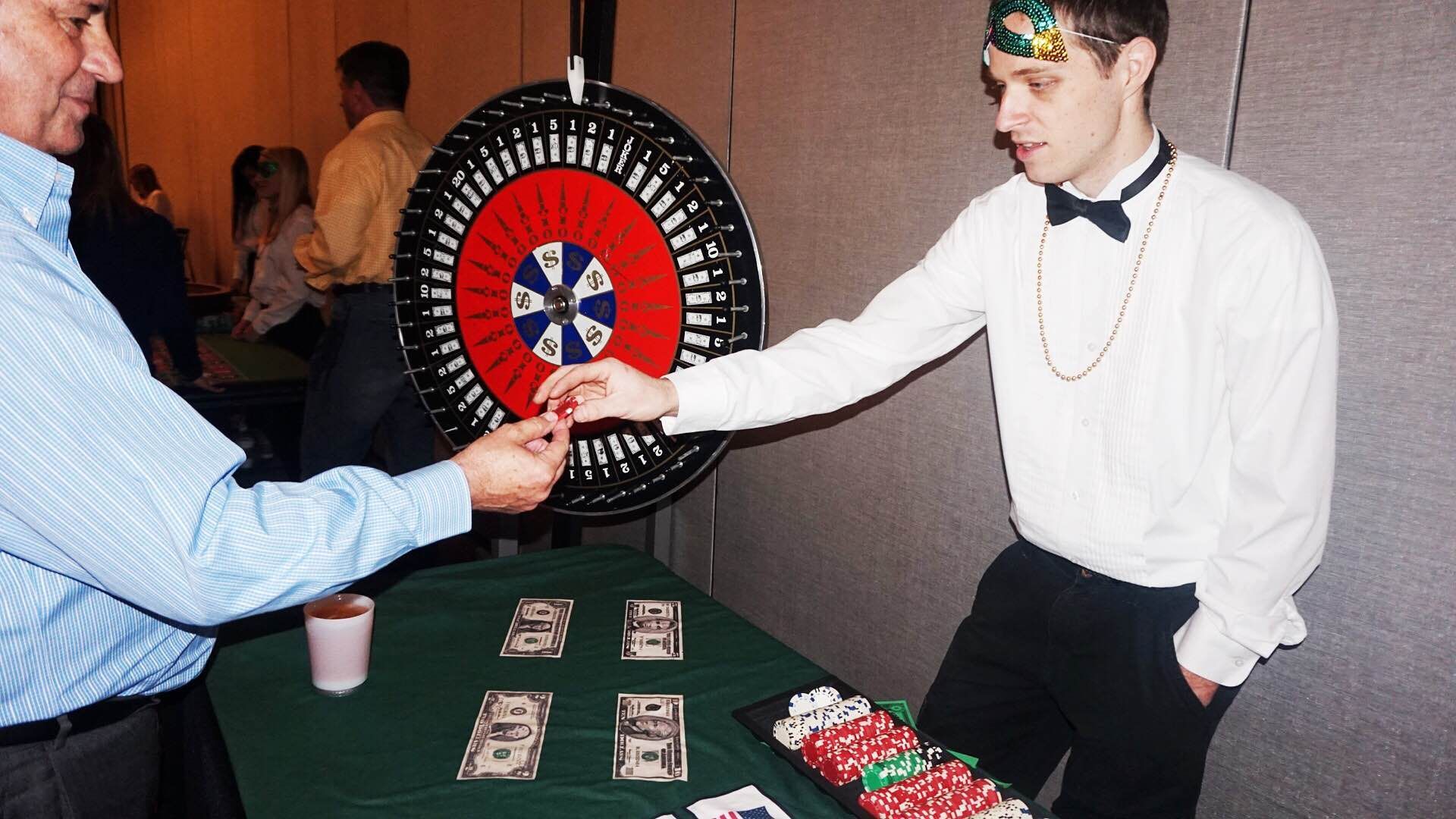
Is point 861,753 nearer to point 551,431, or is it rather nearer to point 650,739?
point 650,739

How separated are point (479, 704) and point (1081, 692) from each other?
894 mm

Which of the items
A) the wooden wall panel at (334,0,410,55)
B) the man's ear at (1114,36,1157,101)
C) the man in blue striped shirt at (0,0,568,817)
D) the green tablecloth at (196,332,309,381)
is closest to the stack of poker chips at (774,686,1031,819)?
the man in blue striped shirt at (0,0,568,817)

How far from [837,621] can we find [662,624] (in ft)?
2.85

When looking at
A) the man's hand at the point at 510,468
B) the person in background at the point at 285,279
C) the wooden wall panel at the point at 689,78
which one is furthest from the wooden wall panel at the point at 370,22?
the man's hand at the point at 510,468

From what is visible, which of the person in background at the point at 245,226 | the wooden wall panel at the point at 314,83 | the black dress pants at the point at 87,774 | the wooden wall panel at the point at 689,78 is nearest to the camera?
the black dress pants at the point at 87,774

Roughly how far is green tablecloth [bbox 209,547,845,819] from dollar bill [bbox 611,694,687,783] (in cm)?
2

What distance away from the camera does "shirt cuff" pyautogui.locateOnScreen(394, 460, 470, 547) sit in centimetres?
123

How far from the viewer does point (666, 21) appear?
2770 mm

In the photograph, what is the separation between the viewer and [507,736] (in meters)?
1.34

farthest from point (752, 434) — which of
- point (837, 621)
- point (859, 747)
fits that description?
point (859, 747)

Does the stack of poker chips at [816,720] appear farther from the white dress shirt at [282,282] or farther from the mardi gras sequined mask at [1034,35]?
the white dress shirt at [282,282]

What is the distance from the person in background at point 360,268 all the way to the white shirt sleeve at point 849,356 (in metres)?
1.85

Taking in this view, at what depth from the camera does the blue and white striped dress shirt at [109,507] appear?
3.19 ft

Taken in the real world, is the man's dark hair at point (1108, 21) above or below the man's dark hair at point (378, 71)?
below
